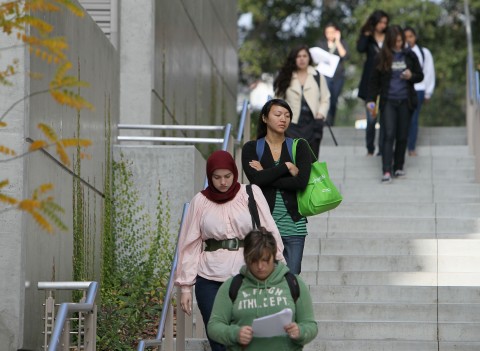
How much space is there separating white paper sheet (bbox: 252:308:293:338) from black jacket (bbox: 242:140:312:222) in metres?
2.42

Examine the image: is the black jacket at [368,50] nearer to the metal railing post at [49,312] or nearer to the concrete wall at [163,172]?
the concrete wall at [163,172]

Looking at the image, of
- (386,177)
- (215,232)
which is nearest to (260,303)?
(215,232)

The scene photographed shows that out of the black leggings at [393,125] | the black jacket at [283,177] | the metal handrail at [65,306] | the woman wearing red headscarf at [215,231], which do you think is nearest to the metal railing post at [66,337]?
the metal handrail at [65,306]

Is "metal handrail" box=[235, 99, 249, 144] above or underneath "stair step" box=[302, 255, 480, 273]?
above

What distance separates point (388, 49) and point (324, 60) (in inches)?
103

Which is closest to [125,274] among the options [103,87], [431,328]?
[103,87]

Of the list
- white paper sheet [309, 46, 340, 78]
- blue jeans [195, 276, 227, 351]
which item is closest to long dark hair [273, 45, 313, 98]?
white paper sheet [309, 46, 340, 78]

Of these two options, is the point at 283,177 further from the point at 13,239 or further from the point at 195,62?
the point at 195,62

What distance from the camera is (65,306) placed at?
789 centimetres

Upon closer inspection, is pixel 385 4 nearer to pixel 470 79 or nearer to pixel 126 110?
pixel 470 79

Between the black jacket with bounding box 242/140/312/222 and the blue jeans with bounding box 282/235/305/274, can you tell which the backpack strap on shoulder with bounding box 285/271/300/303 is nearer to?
the blue jeans with bounding box 282/235/305/274

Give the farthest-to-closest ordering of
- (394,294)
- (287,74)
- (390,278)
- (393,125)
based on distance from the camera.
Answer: (393,125)
(287,74)
(390,278)
(394,294)

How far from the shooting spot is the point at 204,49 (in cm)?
1898

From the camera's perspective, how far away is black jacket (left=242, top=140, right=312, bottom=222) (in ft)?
30.7
